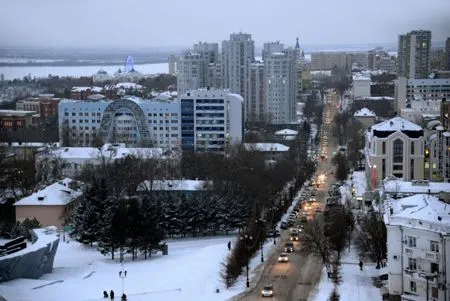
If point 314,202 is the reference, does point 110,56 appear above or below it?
above

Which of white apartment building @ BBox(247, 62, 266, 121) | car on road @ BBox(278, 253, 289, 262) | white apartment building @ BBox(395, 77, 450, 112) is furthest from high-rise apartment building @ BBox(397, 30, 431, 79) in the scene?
car on road @ BBox(278, 253, 289, 262)

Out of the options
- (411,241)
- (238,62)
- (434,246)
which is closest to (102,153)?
(411,241)

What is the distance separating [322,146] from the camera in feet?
53.2

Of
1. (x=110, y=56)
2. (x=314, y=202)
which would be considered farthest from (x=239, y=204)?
(x=110, y=56)

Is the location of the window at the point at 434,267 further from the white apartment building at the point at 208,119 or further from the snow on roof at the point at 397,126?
the white apartment building at the point at 208,119

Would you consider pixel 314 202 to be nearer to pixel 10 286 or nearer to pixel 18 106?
pixel 10 286

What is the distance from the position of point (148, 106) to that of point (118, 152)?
2.95 meters

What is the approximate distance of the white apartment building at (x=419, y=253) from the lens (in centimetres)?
495

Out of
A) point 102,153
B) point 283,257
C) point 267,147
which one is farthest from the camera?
point 267,147

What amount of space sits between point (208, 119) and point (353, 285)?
896cm

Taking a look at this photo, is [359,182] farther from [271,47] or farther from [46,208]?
[271,47]

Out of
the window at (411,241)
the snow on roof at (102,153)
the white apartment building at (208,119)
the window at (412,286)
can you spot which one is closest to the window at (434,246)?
the window at (411,241)

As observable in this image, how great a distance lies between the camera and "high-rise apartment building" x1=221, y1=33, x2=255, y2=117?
62.4ft

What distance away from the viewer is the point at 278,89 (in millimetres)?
18547
